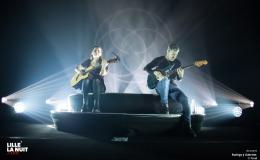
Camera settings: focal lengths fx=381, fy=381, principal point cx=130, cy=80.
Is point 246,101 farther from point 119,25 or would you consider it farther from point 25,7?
point 25,7

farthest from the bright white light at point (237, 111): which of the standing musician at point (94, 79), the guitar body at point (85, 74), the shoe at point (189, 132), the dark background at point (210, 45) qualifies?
the standing musician at point (94, 79)

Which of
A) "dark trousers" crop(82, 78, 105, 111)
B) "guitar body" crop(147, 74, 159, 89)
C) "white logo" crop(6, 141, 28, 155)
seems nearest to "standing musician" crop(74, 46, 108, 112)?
"dark trousers" crop(82, 78, 105, 111)

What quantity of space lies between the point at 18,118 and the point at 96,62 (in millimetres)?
2943

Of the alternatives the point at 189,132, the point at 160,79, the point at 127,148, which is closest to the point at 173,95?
the point at 160,79

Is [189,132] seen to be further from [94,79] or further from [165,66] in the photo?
[94,79]

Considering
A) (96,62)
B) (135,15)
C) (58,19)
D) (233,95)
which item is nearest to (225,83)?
(233,95)

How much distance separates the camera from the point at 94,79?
6.52m

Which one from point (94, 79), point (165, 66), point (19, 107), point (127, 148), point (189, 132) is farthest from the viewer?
point (19, 107)

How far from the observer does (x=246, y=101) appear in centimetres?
882

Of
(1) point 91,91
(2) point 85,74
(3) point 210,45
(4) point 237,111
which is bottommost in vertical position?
(4) point 237,111

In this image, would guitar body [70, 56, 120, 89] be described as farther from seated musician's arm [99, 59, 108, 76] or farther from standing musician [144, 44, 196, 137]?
standing musician [144, 44, 196, 137]

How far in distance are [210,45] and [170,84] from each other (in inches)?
101

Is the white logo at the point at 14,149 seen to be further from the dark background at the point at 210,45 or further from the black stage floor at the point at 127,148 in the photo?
the dark background at the point at 210,45

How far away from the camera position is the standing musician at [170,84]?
20.5 feet
